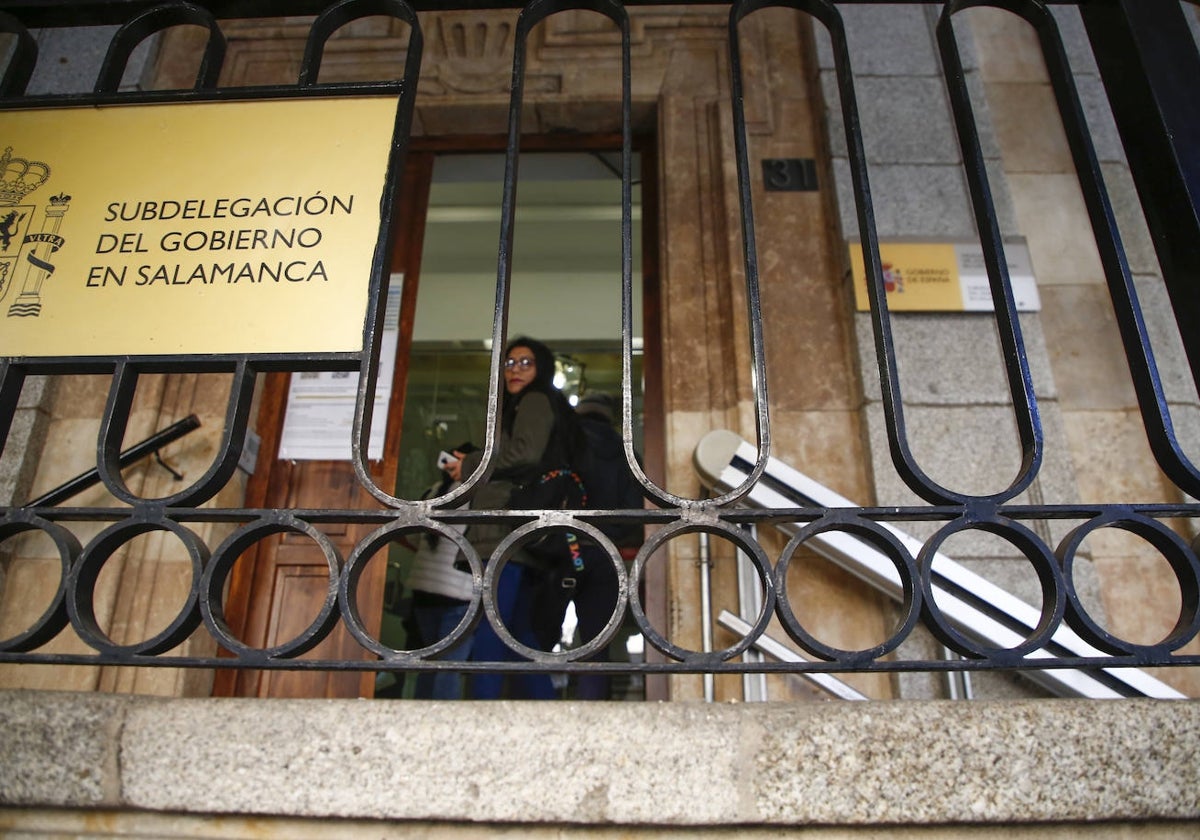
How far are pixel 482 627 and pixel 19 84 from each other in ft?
7.43

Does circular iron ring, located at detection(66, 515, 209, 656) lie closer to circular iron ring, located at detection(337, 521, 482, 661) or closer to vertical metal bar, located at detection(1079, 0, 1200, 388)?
circular iron ring, located at detection(337, 521, 482, 661)

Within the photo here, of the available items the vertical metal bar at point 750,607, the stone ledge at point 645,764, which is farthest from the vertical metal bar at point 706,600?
the stone ledge at point 645,764

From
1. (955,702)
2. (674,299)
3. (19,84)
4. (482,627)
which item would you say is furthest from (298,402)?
(955,702)

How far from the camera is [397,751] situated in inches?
27.5

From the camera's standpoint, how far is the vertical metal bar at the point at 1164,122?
91 cm

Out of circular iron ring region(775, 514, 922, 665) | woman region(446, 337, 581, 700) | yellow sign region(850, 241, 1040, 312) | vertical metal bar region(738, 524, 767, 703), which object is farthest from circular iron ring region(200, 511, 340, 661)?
yellow sign region(850, 241, 1040, 312)

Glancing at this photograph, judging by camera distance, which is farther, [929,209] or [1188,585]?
[929,209]

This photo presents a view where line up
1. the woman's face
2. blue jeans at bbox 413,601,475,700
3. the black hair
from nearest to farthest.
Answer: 1. blue jeans at bbox 413,601,475,700
2. the black hair
3. the woman's face

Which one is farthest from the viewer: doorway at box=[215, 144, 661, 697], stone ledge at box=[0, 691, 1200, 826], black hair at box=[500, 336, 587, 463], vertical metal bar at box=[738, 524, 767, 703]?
black hair at box=[500, 336, 587, 463]

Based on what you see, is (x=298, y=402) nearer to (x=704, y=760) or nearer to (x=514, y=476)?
(x=514, y=476)

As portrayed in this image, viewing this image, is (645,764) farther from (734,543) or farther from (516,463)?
(516,463)

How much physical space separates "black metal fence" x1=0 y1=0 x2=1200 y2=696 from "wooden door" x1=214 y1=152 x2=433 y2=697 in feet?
6.48

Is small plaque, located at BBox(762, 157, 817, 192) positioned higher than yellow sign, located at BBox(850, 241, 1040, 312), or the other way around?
small plaque, located at BBox(762, 157, 817, 192)

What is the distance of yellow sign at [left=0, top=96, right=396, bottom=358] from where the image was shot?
2.97ft
